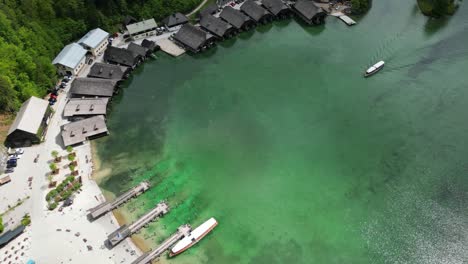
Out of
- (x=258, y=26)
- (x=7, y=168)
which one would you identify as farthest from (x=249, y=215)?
(x=258, y=26)

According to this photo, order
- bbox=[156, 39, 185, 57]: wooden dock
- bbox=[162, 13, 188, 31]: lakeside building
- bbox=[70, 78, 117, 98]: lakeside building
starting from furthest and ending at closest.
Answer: bbox=[162, 13, 188, 31]: lakeside building → bbox=[156, 39, 185, 57]: wooden dock → bbox=[70, 78, 117, 98]: lakeside building

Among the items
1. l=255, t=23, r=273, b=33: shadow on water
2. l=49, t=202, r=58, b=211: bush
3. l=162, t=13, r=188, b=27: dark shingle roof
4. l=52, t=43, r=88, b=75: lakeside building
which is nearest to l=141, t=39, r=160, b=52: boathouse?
l=162, t=13, r=188, b=27: dark shingle roof

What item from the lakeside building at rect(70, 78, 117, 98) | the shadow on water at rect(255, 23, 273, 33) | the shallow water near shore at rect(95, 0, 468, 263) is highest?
the lakeside building at rect(70, 78, 117, 98)

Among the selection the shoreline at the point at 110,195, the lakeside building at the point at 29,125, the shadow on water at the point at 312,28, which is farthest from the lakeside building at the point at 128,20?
the shadow on water at the point at 312,28

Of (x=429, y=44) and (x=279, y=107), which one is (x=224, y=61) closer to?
(x=279, y=107)

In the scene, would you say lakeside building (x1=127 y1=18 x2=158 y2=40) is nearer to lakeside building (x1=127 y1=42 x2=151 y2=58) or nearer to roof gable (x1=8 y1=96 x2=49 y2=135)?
lakeside building (x1=127 y1=42 x2=151 y2=58)

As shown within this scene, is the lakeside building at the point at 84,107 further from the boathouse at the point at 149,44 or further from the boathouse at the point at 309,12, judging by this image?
the boathouse at the point at 309,12

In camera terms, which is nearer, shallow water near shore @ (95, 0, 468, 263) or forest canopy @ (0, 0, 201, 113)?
shallow water near shore @ (95, 0, 468, 263)
